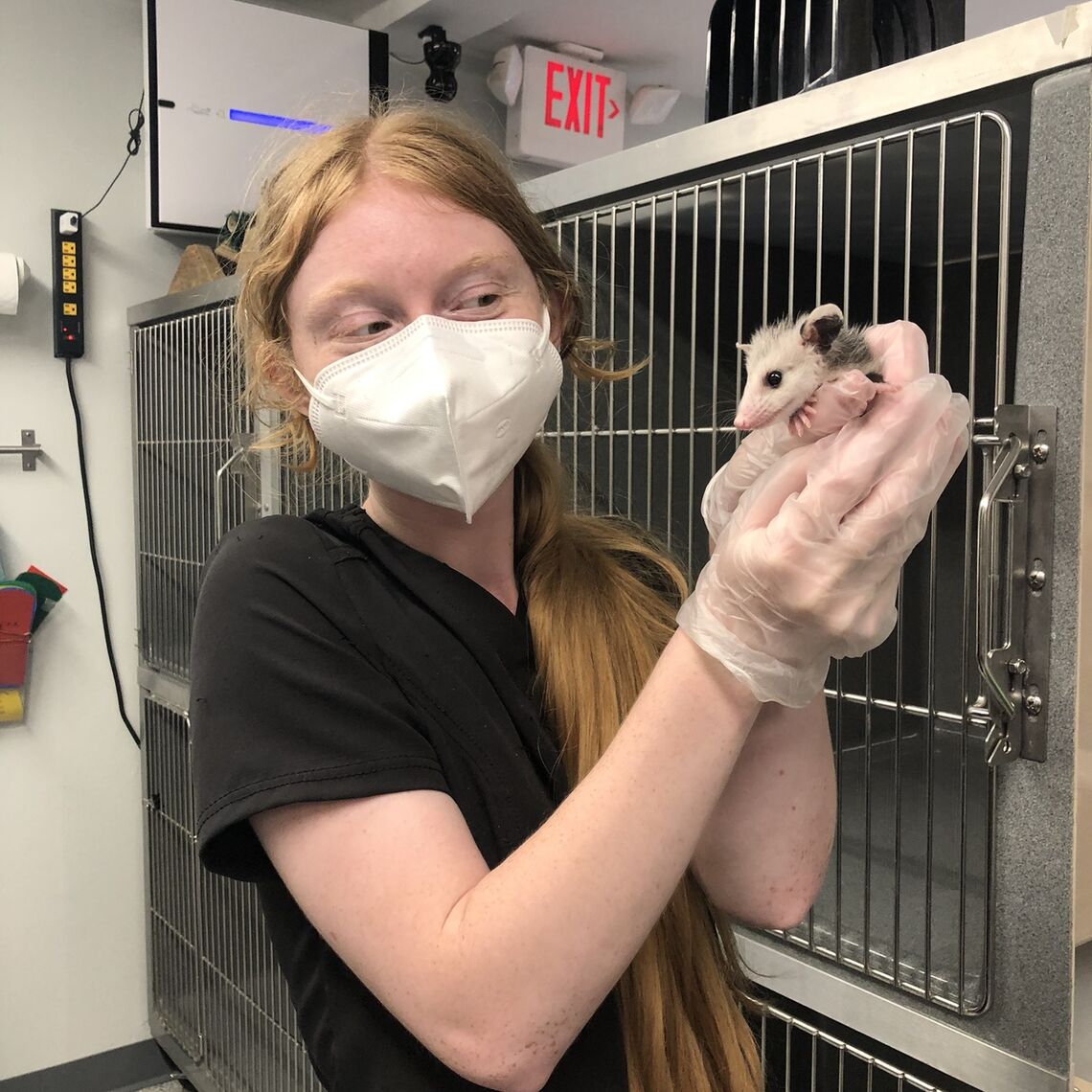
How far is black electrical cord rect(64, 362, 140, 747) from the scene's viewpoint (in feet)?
7.04

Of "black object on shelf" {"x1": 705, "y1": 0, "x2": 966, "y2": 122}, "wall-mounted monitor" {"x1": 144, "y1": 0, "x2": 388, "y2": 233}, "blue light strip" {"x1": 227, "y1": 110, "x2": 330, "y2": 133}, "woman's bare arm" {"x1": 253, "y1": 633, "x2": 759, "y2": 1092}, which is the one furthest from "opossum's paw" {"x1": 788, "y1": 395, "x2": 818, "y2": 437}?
"blue light strip" {"x1": 227, "y1": 110, "x2": 330, "y2": 133}

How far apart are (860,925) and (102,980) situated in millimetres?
1949

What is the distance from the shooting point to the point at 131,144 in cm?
215

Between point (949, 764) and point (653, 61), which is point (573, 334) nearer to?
point (949, 764)

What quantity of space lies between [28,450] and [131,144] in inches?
27.2

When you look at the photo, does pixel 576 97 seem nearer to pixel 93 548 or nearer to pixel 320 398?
pixel 93 548

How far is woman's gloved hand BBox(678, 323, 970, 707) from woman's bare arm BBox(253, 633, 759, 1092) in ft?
0.09

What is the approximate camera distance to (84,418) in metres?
2.17

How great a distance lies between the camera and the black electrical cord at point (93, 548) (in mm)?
2146

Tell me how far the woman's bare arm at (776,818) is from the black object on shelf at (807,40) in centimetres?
64

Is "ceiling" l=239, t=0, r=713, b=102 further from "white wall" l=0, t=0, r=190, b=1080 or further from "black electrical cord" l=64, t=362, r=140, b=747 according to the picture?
"black electrical cord" l=64, t=362, r=140, b=747

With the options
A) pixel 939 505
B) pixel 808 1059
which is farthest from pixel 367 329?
pixel 808 1059

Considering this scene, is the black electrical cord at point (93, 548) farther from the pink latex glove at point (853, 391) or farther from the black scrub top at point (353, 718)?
the pink latex glove at point (853, 391)

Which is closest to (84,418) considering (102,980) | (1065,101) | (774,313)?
(102,980)
